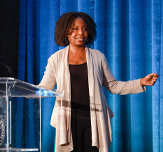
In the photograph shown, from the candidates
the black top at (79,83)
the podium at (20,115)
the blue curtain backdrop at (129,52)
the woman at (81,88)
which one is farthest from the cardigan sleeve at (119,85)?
the blue curtain backdrop at (129,52)

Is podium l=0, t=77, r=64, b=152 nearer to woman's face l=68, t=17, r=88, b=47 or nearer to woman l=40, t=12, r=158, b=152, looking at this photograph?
woman l=40, t=12, r=158, b=152

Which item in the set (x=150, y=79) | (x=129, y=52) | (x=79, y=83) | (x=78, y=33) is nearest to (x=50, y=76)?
(x=79, y=83)

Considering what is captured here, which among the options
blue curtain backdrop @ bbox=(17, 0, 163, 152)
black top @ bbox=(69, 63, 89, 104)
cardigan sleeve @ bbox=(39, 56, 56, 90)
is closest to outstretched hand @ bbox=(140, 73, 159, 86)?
Result: black top @ bbox=(69, 63, 89, 104)

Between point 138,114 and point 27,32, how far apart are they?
1216 millimetres

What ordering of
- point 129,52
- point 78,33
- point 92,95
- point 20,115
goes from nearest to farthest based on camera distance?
point 20,115 → point 92,95 → point 78,33 → point 129,52

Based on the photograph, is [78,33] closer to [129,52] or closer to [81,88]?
[81,88]

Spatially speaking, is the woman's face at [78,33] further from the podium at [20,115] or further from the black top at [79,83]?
the podium at [20,115]

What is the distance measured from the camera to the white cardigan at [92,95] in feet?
4.24

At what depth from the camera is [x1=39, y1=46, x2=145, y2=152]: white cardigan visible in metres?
1.29

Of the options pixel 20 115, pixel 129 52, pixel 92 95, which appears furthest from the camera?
pixel 129 52

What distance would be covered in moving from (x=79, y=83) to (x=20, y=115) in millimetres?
430

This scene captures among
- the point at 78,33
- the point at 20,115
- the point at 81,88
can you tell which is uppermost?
the point at 78,33

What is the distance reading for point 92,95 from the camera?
1324 millimetres

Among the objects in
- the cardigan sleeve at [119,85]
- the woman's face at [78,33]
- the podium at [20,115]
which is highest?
the woman's face at [78,33]
